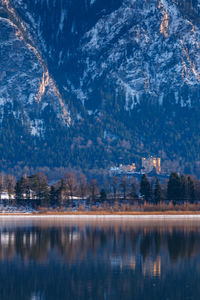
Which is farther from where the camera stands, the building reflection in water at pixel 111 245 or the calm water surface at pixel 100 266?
the building reflection in water at pixel 111 245

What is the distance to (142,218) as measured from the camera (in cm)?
19500

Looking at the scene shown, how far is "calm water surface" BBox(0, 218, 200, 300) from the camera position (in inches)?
2739

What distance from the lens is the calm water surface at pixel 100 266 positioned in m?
69.6

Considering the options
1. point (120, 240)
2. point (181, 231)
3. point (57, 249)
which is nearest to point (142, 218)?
point (181, 231)

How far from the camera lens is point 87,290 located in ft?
230

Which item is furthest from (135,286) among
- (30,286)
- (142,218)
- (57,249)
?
(142,218)

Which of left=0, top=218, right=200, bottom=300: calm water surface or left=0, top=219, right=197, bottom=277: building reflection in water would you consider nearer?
left=0, top=218, right=200, bottom=300: calm water surface

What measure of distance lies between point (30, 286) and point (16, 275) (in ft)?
19.2

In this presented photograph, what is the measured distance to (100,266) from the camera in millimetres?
84312

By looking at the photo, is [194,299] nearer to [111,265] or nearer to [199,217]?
[111,265]

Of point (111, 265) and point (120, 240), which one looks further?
point (120, 240)

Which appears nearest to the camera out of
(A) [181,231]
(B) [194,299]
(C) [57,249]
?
(B) [194,299]

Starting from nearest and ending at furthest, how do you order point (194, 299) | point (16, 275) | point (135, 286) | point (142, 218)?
A: point (194, 299), point (135, 286), point (16, 275), point (142, 218)

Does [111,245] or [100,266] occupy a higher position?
[111,245]
